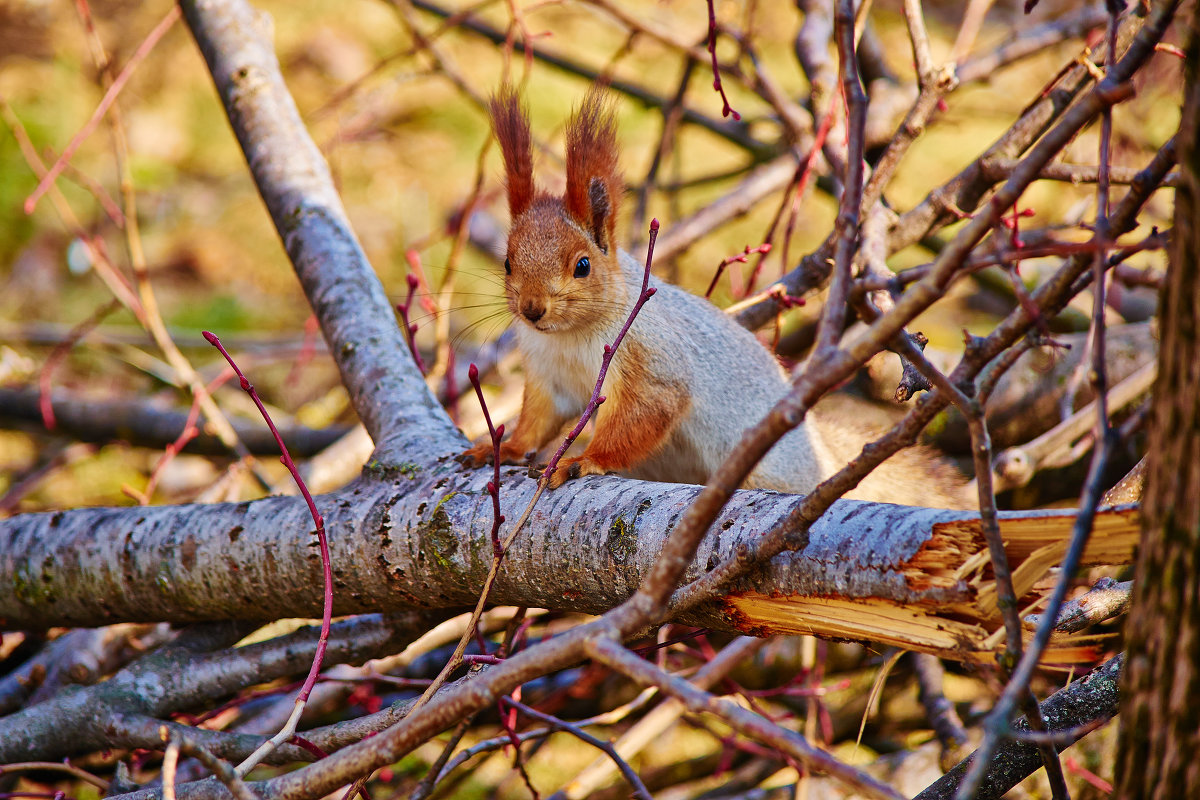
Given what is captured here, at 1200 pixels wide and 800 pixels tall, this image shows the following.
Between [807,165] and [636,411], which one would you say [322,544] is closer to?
[636,411]

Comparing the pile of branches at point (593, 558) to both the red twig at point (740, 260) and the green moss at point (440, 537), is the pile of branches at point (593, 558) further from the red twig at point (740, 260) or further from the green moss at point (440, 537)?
the red twig at point (740, 260)

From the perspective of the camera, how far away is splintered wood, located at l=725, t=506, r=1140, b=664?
84 centimetres

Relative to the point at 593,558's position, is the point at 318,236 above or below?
above

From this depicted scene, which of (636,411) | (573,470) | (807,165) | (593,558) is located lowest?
(593,558)

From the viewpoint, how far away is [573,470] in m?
1.47

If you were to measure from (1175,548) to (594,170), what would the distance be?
1.23 m

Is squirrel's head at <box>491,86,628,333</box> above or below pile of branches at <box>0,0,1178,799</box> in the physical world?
above

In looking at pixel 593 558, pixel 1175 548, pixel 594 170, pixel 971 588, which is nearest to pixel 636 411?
pixel 594 170

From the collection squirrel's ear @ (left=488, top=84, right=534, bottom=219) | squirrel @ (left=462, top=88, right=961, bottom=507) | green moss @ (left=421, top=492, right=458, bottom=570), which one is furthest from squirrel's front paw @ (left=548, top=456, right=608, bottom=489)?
Result: squirrel's ear @ (left=488, top=84, right=534, bottom=219)

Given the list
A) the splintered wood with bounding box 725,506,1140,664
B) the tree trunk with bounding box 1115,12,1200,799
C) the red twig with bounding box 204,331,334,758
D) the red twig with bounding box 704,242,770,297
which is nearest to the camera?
the tree trunk with bounding box 1115,12,1200,799

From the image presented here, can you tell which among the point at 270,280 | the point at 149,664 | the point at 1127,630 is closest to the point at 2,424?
the point at 270,280

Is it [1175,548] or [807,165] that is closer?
[1175,548]

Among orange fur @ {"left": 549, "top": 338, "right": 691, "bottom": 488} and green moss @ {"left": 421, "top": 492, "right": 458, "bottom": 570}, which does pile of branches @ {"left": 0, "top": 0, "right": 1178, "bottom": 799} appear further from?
orange fur @ {"left": 549, "top": 338, "right": 691, "bottom": 488}

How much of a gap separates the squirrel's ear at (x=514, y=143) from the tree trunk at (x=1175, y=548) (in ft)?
3.85
